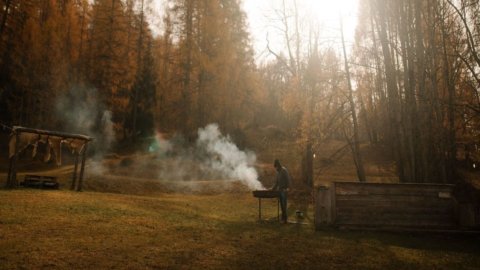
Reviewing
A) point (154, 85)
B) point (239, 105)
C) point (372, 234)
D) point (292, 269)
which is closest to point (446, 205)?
point (372, 234)

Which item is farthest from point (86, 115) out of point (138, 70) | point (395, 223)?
point (395, 223)

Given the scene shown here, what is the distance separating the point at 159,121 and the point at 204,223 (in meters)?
34.3

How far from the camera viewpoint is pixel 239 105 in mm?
37188

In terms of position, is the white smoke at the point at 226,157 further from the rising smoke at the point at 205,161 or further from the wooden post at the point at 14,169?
the wooden post at the point at 14,169

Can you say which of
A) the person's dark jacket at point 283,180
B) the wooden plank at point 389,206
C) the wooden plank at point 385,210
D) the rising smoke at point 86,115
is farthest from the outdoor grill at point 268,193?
the rising smoke at point 86,115

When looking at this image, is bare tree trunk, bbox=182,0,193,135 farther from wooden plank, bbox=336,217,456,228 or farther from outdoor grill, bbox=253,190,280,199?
wooden plank, bbox=336,217,456,228

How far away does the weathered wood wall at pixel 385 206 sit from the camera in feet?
37.2

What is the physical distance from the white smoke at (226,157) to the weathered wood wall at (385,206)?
12529mm

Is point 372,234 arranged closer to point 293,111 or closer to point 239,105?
point 293,111

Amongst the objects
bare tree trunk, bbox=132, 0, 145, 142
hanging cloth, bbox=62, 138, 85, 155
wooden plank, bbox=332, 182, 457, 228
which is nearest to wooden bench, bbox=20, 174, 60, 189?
hanging cloth, bbox=62, 138, 85, 155

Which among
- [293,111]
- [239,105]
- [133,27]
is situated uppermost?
[133,27]

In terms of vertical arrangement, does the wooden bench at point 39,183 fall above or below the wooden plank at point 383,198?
above

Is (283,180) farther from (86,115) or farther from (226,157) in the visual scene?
(86,115)

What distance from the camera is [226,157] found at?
31.1 meters
